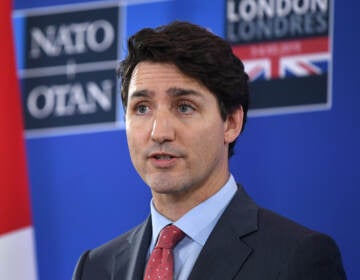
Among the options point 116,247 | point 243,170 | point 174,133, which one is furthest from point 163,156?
point 243,170

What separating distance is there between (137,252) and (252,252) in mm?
246

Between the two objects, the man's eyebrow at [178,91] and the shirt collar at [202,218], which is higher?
the man's eyebrow at [178,91]

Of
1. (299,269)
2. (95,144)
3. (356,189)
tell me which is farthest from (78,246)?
(299,269)

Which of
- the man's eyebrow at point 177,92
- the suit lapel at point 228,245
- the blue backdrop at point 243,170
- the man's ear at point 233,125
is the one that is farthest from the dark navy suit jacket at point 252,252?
the blue backdrop at point 243,170

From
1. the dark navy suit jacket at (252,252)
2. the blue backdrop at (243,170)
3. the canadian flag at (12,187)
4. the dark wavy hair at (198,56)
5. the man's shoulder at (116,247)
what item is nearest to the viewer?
the dark navy suit jacket at (252,252)

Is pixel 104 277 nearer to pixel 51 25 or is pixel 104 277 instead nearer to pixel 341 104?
pixel 341 104

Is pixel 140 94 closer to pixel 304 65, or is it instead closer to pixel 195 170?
pixel 195 170

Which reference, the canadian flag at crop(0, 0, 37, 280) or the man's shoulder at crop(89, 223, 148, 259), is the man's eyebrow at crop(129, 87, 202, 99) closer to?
the man's shoulder at crop(89, 223, 148, 259)

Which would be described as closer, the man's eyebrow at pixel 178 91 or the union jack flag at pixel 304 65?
the man's eyebrow at pixel 178 91

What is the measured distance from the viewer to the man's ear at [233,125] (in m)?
1.75

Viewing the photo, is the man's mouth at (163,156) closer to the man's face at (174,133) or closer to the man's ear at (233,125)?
the man's face at (174,133)

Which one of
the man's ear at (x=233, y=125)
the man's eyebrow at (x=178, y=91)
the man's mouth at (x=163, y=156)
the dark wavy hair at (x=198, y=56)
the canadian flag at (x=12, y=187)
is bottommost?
the canadian flag at (x=12, y=187)

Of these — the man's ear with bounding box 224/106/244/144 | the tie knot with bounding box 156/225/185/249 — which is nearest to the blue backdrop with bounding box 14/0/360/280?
the man's ear with bounding box 224/106/244/144

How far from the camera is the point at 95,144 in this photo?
265 centimetres
